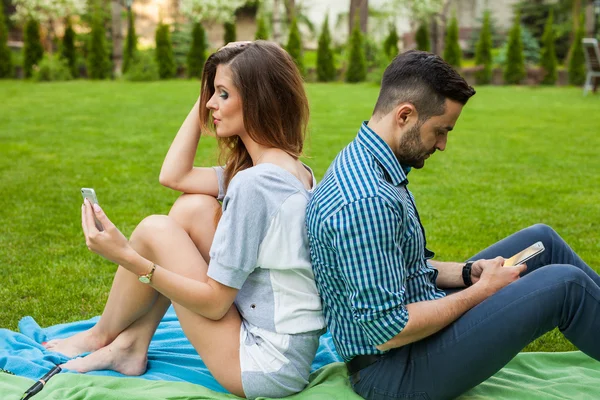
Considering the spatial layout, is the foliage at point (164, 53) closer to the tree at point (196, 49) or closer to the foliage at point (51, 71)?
the tree at point (196, 49)

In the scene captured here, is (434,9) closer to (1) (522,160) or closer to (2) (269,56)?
(1) (522,160)

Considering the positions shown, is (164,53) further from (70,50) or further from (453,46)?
(453,46)

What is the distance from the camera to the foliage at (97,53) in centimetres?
1886

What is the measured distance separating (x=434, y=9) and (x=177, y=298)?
71.5 feet

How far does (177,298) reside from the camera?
2424 millimetres

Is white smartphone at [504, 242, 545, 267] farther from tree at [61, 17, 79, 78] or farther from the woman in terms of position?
tree at [61, 17, 79, 78]

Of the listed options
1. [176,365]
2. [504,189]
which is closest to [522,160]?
[504,189]

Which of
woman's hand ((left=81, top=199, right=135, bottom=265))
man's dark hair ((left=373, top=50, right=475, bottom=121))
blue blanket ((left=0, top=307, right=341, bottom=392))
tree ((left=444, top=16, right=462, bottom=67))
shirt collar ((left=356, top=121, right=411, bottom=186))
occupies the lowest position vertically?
blue blanket ((left=0, top=307, right=341, bottom=392))

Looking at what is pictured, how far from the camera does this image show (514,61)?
18.8m

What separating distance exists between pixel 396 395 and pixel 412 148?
32.4 inches

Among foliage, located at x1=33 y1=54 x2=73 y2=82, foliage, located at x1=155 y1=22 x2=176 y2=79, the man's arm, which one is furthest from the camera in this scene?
foliage, located at x1=155 y1=22 x2=176 y2=79

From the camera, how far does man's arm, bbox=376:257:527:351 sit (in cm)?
228

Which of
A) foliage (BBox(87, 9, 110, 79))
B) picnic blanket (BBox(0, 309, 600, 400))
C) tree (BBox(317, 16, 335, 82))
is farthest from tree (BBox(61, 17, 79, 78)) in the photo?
picnic blanket (BBox(0, 309, 600, 400))

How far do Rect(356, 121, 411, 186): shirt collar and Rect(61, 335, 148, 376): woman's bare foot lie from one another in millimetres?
1279
